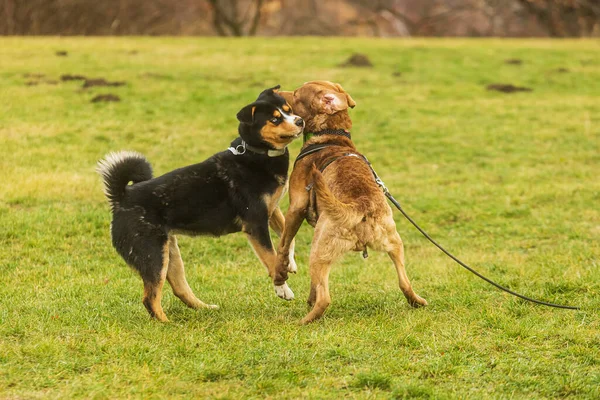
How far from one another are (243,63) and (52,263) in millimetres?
14161

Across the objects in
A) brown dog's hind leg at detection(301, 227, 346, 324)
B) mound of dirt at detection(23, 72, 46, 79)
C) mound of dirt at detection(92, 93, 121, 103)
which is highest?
brown dog's hind leg at detection(301, 227, 346, 324)

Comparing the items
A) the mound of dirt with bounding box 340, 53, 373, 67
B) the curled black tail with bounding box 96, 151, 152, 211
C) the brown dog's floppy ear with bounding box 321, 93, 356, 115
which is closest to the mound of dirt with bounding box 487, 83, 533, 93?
the mound of dirt with bounding box 340, 53, 373, 67

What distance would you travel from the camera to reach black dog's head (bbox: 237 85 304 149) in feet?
21.5

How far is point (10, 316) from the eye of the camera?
6.38 metres

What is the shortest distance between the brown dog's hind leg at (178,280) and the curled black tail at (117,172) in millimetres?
643

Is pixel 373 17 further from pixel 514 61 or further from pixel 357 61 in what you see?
pixel 357 61

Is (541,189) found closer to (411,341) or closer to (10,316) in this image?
(411,341)

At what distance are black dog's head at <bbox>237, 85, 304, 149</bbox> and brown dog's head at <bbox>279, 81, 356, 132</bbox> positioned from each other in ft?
0.46

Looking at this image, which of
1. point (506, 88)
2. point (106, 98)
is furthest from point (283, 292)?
point (506, 88)

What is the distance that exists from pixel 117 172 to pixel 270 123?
1372 mm

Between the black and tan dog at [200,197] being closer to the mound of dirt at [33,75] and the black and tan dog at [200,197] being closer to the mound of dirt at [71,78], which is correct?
the mound of dirt at [71,78]

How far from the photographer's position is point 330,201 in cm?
580

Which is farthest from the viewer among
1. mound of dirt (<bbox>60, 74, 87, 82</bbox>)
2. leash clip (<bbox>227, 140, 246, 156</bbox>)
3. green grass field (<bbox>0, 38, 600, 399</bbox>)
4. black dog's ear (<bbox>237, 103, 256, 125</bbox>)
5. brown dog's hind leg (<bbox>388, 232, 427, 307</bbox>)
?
mound of dirt (<bbox>60, 74, 87, 82</bbox>)

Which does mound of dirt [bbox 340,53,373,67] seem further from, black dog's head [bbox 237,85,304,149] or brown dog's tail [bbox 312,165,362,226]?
brown dog's tail [bbox 312,165,362,226]
